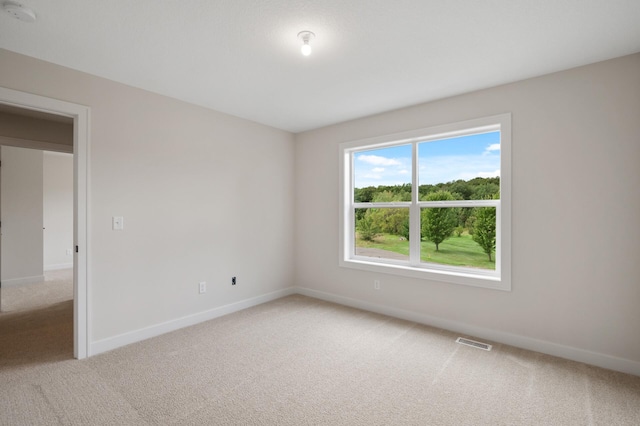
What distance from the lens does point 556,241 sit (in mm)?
2648

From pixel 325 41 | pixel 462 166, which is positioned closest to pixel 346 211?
pixel 462 166

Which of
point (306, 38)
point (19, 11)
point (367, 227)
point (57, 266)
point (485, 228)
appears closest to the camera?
point (19, 11)

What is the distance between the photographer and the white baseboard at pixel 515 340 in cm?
239

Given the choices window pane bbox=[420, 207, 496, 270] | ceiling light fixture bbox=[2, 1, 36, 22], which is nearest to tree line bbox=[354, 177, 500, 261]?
window pane bbox=[420, 207, 496, 270]

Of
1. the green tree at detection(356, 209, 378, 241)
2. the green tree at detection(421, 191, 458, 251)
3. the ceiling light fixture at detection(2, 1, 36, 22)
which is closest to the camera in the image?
the ceiling light fixture at detection(2, 1, 36, 22)

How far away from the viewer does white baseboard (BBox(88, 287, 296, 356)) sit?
108 inches

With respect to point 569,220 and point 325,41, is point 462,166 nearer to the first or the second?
point 569,220

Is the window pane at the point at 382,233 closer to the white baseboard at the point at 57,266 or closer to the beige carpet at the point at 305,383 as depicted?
the beige carpet at the point at 305,383

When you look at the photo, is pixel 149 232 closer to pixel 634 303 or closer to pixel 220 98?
pixel 220 98

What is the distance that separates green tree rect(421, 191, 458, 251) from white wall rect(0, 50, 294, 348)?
2.13m

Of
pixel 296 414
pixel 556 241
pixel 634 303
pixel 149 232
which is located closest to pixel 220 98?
pixel 149 232

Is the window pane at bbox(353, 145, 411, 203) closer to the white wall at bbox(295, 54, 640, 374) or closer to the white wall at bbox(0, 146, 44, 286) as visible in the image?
the white wall at bbox(295, 54, 640, 374)

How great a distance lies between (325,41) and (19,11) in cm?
189

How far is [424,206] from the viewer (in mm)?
3566
